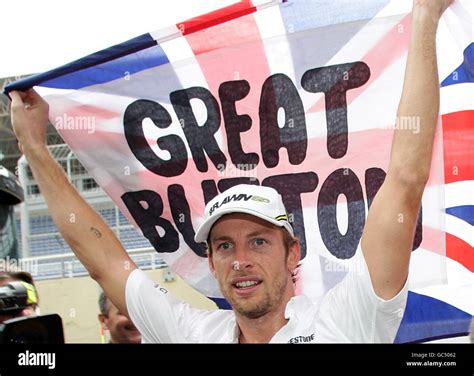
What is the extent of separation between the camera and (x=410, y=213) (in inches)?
71.3

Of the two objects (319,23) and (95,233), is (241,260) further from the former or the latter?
(319,23)

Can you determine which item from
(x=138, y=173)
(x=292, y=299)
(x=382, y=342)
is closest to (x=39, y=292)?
(x=138, y=173)

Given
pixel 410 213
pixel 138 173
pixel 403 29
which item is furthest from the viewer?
pixel 138 173

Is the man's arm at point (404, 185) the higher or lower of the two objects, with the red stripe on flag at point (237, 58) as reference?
lower

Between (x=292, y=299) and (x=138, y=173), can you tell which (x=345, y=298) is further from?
(x=138, y=173)

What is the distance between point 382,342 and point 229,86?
648 millimetres

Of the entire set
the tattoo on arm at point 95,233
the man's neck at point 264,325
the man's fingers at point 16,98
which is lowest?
the man's neck at point 264,325

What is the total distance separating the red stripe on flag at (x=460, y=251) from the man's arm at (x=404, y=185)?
159 millimetres

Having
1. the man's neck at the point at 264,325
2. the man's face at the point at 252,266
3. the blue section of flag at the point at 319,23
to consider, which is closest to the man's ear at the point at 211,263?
the man's face at the point at 252,266

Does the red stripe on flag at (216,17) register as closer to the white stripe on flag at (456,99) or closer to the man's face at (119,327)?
the white stripe on flag at (456,99)

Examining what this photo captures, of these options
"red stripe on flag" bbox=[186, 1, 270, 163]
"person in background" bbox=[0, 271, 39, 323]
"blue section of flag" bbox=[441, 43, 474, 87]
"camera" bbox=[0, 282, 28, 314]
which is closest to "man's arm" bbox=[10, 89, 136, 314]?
"person in background" bbox=[0, 271, 39, 323]

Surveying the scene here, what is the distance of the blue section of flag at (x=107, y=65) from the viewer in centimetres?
204

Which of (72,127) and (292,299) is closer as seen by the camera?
(292,299)
